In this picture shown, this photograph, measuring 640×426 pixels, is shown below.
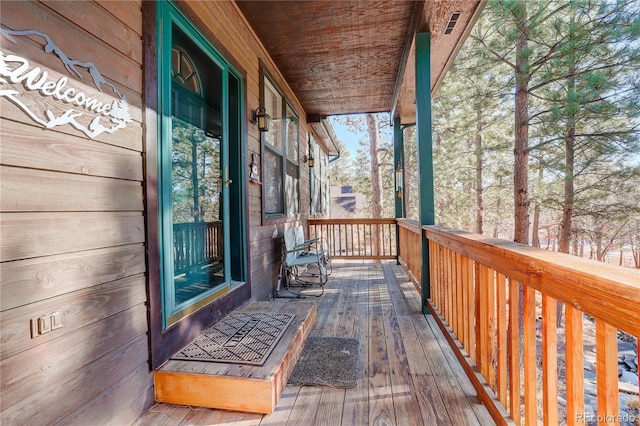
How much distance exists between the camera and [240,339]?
6.70ft

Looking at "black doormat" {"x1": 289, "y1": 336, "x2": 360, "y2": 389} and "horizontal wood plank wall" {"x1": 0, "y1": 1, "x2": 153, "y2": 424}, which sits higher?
"horizontal wood plank wall" {"x1": 0, "y1": 1, "x2": 153, "y2": 424}

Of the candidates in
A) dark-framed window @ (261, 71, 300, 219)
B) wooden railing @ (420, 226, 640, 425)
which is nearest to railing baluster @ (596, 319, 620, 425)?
wooden railing @ (420, 226, 640, 425)

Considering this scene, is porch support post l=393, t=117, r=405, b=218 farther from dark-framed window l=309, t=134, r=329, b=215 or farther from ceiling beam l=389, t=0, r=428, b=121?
dark-framed window l=309, t=134, r=329, b=215

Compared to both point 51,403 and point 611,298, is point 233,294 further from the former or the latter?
point 611,298

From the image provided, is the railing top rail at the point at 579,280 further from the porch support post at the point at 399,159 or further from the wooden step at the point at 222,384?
the porch support post at the point at 399,159

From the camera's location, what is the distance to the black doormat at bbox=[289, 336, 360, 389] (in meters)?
1.85

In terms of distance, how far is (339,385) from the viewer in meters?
1.80

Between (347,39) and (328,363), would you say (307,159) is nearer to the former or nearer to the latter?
(347,39)

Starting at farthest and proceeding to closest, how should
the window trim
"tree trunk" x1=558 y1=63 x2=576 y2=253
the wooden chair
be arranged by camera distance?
"tree trunk" x1=558 y1=63 x2=576 y2=253, the wooden chair, the window trim

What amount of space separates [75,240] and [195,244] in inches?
41.5

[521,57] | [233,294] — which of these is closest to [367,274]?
[233,294]

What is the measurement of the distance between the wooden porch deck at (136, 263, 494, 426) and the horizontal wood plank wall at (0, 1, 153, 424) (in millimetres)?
433

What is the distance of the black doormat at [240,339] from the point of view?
1.79 m

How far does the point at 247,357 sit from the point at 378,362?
0.91 meters
